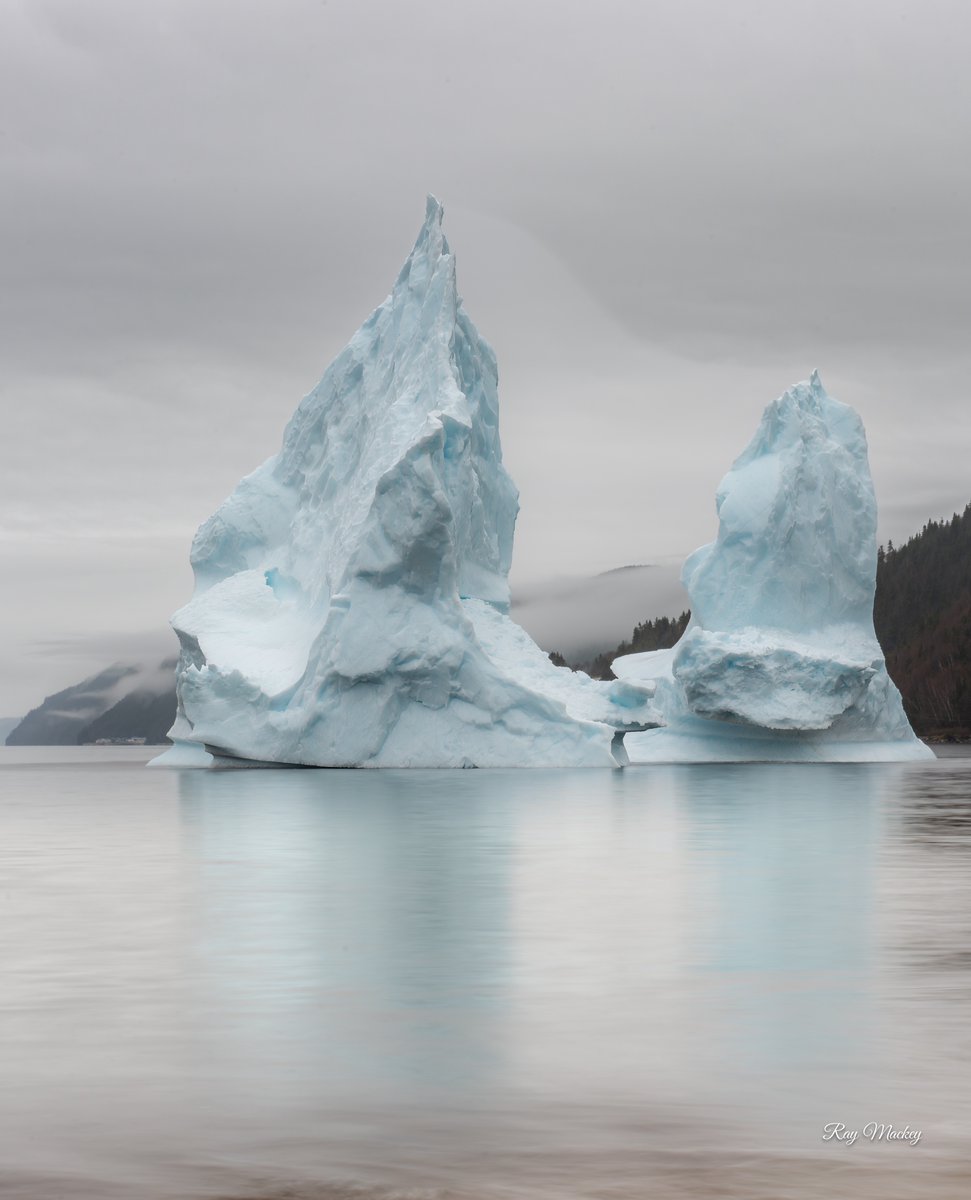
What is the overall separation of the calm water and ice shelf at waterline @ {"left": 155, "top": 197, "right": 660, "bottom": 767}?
14.5 metres

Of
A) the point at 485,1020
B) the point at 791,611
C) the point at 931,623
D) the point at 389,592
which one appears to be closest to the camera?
the point at 485,1020

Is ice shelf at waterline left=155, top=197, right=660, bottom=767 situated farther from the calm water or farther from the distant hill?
the distant hill

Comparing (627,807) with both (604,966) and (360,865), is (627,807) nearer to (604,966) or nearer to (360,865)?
(360,865)

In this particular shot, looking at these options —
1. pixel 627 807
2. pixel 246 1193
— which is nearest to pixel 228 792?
pixel 627 807

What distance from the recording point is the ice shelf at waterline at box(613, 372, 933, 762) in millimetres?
Answer: 37125

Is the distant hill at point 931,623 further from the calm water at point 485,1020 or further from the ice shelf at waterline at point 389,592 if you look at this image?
the calm water at point 485,1020

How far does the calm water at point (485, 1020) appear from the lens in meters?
5.09

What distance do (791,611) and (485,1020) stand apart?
32.4 m

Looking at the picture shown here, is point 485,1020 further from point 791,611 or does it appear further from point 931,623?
point 931,623

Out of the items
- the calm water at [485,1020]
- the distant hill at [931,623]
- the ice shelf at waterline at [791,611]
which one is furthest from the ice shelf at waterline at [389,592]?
the distant hill at [931,623]

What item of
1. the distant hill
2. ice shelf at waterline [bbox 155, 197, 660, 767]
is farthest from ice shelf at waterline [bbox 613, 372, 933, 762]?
the distant hill

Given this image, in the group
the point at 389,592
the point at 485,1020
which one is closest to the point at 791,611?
the point at 389,592

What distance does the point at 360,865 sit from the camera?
14953mm

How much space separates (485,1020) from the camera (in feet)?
24.7
